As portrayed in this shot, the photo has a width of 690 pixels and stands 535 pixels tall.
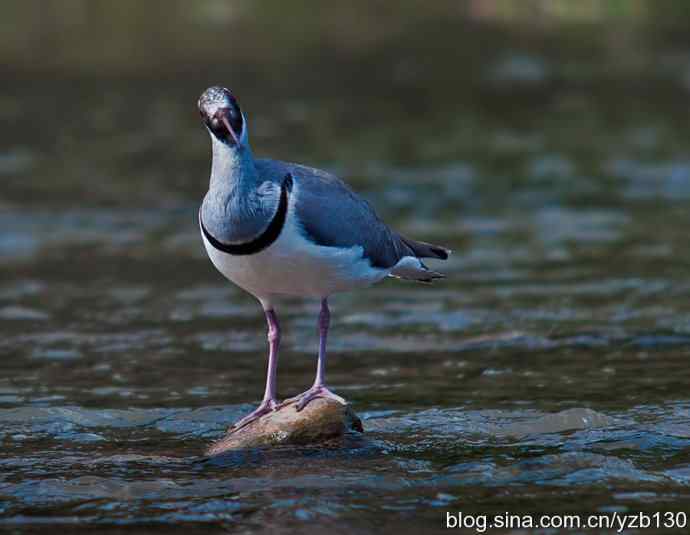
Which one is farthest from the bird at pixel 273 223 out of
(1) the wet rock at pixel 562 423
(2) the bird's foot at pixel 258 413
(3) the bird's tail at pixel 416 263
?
(1) the wet rock at pixel 562 423

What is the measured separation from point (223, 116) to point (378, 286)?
619 centimetres

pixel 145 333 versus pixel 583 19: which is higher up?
pixel 583 19

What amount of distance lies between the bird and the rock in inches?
2.3

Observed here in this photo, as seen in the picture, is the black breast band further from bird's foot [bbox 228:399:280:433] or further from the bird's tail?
the bird's tail

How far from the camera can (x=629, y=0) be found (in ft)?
85.1

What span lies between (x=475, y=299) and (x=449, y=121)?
799 centimetres

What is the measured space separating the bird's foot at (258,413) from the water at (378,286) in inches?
11.6

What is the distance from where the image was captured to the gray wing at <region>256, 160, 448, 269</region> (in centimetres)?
820

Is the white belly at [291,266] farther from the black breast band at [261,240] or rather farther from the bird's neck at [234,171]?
the bird's neck at [234,171]

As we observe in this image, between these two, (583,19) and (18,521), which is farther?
(583,19)

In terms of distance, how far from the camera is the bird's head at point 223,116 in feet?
25.8

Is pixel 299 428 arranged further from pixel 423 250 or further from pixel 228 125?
pixel 228 125

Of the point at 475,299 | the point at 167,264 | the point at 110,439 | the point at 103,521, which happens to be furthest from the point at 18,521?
the point at 167,264

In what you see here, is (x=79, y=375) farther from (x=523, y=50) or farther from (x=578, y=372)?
(x=523, y=50)
